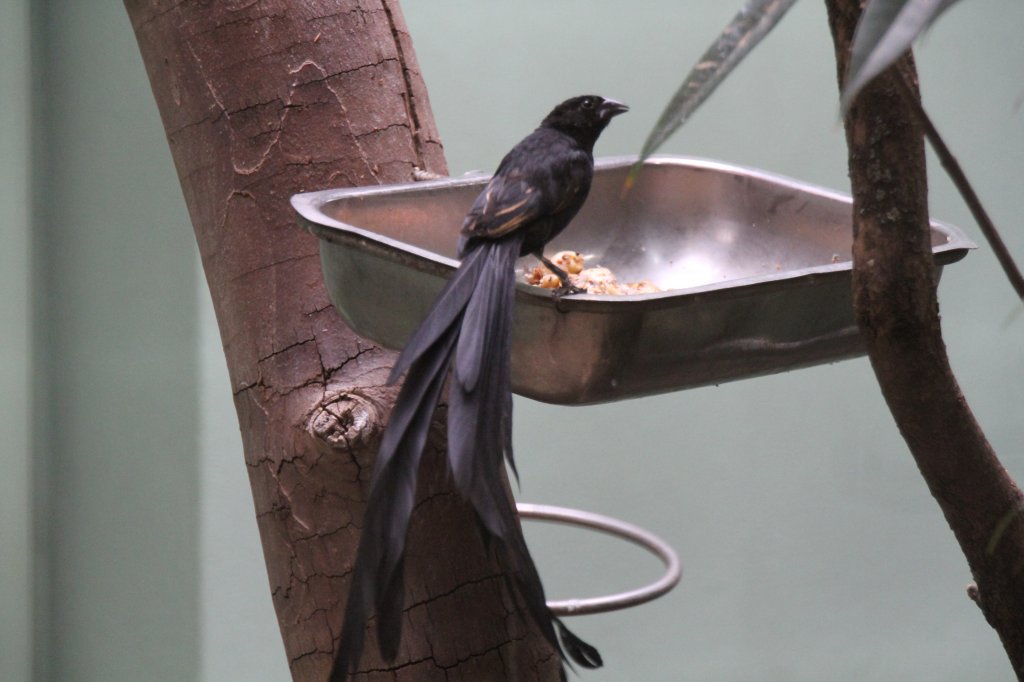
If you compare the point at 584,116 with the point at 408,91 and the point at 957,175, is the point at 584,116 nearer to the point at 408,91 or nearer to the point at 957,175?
the point at 408,91

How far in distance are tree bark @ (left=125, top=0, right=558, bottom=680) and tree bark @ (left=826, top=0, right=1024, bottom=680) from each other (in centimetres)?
42

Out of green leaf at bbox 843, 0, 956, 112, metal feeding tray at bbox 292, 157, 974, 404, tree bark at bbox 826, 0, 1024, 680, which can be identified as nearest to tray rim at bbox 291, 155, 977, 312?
metal feeding tray at bbox 292, 157, 974, 404

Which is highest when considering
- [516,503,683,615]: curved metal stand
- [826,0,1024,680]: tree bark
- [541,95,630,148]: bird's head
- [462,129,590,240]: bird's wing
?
[541,95,630,148]: bird's head

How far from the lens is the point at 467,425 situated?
55 centimetres

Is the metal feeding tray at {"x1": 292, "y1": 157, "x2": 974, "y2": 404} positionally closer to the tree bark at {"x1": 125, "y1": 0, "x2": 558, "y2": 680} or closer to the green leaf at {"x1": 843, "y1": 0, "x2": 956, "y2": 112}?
the tree bark at {"x1": 125, "y1": 0, "x2": 558, "y2": 680}

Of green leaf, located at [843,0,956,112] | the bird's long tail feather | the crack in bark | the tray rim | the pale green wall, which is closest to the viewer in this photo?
green leaf, located at [843,0,956,112]

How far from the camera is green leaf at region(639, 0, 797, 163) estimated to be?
1.11ft

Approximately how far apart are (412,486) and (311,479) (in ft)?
1.07

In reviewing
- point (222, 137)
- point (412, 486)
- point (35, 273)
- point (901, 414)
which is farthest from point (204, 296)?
point (901, 414)

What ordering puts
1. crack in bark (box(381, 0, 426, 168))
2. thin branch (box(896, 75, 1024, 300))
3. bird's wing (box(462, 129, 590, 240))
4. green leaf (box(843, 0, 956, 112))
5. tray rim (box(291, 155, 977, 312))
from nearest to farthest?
green leaf (box(843, 0, 956, 112)), thin branch (box(896, 75, 1024, 300)), tray rim (box(291, 155, 977, 312)), bird's wing (box(462, 129, 590, 240)), crack in bark (box(381, 0, 426, 168))

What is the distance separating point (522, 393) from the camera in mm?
730

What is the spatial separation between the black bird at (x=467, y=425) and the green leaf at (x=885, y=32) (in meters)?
0.30

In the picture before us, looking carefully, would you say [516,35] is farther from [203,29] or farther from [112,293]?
[203,29]

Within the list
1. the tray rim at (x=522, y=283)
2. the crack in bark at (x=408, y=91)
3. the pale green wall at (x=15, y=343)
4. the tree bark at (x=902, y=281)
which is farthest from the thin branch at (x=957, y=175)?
the pale green wall at (x=15, y=343)
